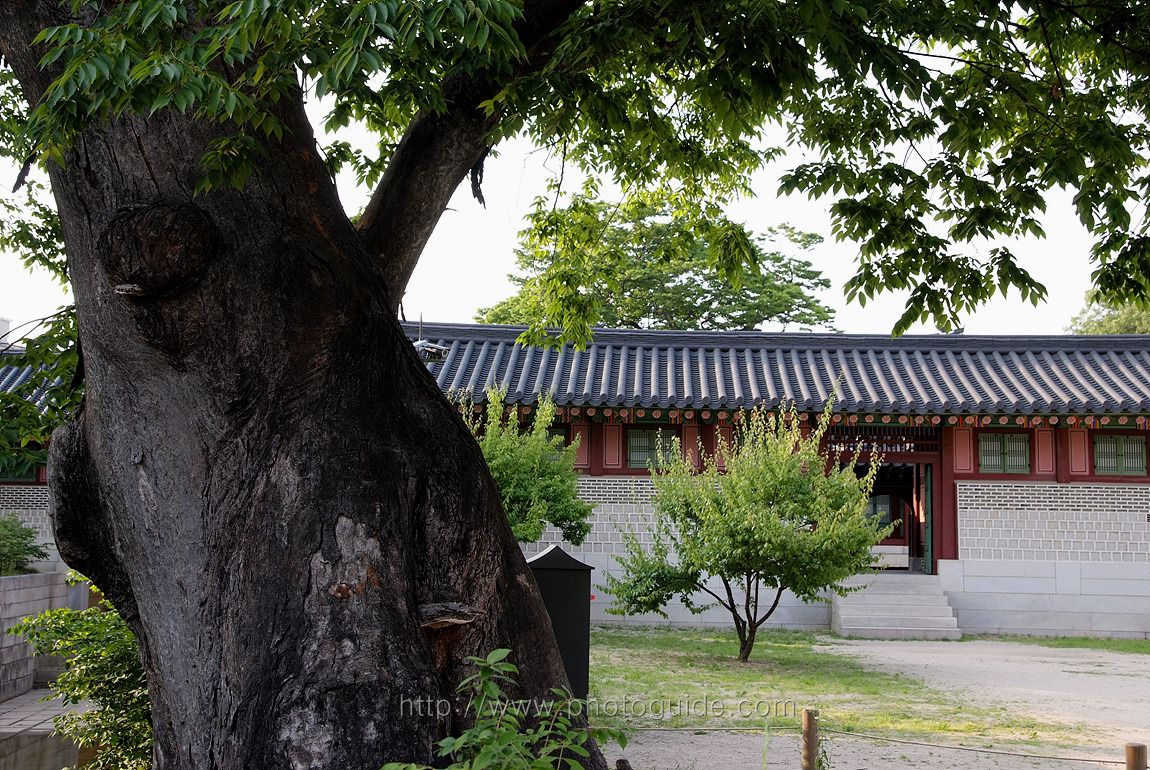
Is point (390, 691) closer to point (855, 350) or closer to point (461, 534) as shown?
point (461, 534)

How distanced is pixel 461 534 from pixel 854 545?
26.2 ft

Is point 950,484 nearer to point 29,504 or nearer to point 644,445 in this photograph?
point 644,445

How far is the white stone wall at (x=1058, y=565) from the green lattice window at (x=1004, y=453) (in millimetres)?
358

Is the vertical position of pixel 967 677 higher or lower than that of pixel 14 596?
lower

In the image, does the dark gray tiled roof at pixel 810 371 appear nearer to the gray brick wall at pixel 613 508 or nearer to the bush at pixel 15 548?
the gray brick wall at pixel 613 508

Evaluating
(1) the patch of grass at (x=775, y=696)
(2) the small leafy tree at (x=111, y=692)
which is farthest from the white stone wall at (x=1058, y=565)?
(2) the small leafy tree at (x=111, y=692)

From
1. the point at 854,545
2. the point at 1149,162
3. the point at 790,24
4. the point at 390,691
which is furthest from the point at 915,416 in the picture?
the point at 390,691

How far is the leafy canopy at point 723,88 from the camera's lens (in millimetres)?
2621

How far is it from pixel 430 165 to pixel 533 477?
26.2ft

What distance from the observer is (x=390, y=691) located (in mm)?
2652

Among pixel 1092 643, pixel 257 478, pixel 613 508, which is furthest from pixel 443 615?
pixel 1092 643

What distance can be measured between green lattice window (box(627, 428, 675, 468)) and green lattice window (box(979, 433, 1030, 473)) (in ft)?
16.2

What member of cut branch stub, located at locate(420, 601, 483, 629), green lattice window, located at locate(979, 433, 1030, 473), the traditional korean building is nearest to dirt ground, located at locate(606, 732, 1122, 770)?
cut branch stub, located at locate(420, 601, 483, 629)

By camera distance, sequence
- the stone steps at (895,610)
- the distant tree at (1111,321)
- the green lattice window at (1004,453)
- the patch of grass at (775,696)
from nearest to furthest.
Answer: the patch of grass at (775,696)
the stone steps at (895,610)
the green lattice window at (1004,453)
the distant tree at (1111,321)
